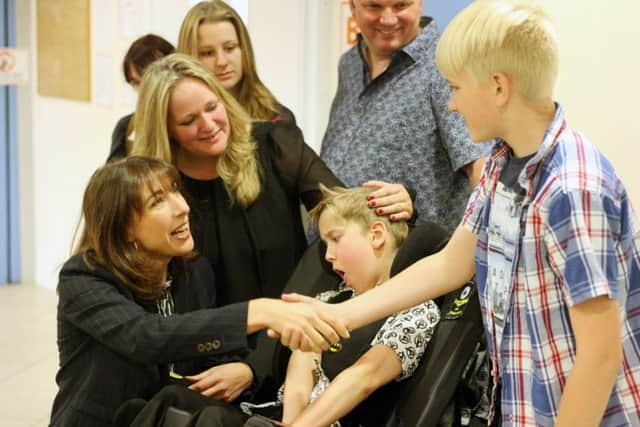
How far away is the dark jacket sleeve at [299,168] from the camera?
267 cm

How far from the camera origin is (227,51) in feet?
9.95

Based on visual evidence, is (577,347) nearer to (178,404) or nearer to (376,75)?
(178,404)

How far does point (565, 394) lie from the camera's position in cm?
148

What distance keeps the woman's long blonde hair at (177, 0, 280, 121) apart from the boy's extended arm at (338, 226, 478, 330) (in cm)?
117

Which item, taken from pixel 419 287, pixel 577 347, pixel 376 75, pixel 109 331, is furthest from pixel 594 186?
pixel 376 75

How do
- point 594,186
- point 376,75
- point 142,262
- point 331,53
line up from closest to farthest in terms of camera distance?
point 594,186
point 142,262
point 376,75
point 331,53

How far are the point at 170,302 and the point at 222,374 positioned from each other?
0.23 metres

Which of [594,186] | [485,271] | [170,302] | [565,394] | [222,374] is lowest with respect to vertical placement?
[222,374]

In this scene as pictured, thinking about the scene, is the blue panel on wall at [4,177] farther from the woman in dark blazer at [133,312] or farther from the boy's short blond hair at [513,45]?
the boy's short blond hair at [513,45]

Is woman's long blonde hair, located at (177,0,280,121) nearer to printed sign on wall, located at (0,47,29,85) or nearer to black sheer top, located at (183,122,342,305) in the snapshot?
black sheer top, located at (183,122,342,305)

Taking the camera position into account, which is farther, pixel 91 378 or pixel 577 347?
pixel 91 378

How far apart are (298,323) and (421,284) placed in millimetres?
292

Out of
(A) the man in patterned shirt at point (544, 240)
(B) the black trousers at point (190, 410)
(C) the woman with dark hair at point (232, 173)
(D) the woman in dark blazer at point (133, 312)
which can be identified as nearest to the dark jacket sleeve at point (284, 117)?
(C) the woman with dark hair at point (232, 173)

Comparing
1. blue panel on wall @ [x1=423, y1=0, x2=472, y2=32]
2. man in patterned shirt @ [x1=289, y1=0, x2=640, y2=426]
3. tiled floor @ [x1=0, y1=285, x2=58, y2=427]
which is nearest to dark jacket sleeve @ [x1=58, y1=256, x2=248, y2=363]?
man in patterned shirt @ [x1=289, y1=0, x2=640, y2=426]
